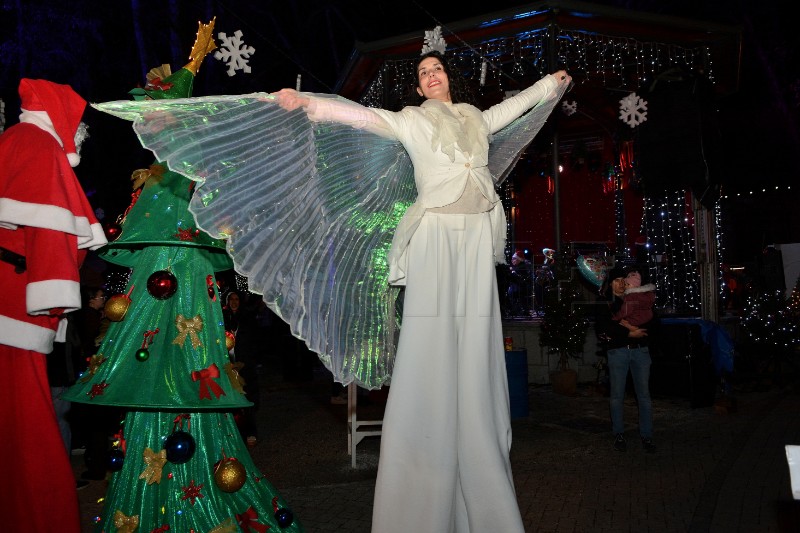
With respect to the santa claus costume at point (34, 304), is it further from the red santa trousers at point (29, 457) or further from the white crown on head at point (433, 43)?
the white crown on head at point (433, 43)

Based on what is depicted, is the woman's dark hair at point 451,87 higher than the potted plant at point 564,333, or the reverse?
the woman's dark hair at point 451,87

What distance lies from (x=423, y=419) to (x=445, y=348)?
0.33 metres

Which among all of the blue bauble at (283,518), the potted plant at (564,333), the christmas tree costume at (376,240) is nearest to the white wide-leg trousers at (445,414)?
the christmas tree costume at (376,240)

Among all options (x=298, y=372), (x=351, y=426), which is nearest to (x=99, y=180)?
(x=298, y=372)

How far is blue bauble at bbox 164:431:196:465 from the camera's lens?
11.2ft

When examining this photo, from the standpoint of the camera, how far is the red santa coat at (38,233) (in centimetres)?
294

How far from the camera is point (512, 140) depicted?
4055 millimetres

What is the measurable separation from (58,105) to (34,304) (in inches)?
38.8

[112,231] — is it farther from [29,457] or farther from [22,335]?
[29,457]

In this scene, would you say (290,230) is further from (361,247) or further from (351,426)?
(351,426)

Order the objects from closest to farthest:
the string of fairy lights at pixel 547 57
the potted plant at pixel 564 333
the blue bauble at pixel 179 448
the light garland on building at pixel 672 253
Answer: the blue bauble at pixel 179 448
the potted plant at pixel 564 333
the string of fairy lights at pixel 547 57
the light garland on building at pixel 672 253

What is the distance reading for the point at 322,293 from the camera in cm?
362

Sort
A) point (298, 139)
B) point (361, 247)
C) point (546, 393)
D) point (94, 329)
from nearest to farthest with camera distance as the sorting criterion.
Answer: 1. point (298, 139)
2. point (361, 247)
3. point (94, 329)
4. point (546, 393)

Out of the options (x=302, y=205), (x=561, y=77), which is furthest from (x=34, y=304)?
(x=561, y=77)
